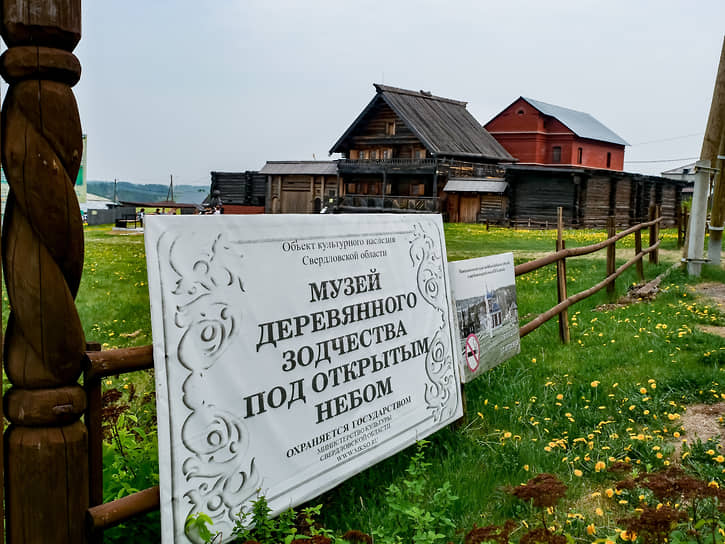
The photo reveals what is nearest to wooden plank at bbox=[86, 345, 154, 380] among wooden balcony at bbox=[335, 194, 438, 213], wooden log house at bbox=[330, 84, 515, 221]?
wooden log house at bbox=[330, 84, 515, 221]

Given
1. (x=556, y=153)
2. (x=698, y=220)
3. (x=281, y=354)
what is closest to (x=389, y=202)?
(x=698, y=220)

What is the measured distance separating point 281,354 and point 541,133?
988 inches

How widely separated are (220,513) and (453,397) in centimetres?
177

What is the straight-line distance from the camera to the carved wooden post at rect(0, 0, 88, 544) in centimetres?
190

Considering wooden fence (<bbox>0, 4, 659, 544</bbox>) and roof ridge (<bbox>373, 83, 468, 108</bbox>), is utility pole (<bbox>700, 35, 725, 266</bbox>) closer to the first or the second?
wooden fence (<bbox>0, 4, 659, 544</bbox>)

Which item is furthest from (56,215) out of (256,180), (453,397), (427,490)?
(256,180)

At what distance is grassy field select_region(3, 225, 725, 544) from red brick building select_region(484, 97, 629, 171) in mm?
18699

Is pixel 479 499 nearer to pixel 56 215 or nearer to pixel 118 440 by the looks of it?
pixel 118 440

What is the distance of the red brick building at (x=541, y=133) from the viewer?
25150 millimetres

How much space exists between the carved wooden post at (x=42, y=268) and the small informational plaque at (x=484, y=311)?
95.1 inches

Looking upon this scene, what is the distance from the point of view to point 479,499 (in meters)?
2.99

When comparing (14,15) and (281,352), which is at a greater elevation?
(14,15)

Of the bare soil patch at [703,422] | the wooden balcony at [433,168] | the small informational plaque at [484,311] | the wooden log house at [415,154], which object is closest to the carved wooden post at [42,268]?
the small informational plaque at [484,311]

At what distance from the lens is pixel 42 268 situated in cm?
195
